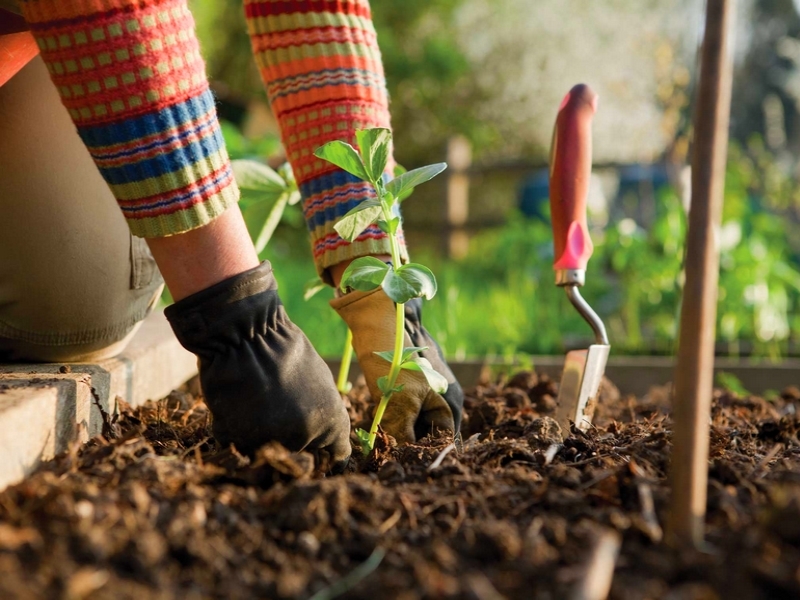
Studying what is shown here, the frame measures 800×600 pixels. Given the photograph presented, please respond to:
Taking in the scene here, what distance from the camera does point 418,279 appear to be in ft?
3.24

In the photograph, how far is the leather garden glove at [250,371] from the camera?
0.95m

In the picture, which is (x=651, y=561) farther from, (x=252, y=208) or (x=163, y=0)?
(x=252, y=208)

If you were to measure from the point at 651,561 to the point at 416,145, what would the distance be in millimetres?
8634

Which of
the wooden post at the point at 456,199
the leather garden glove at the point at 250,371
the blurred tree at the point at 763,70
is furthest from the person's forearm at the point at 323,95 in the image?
the blurred tree at the point at 763,70

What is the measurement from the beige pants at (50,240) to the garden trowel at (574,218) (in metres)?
0.78

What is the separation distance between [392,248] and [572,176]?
378mm

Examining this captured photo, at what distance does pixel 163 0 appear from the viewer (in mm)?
897

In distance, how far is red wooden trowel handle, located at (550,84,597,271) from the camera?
1214 millimetres

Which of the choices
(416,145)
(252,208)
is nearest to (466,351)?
(252,208)

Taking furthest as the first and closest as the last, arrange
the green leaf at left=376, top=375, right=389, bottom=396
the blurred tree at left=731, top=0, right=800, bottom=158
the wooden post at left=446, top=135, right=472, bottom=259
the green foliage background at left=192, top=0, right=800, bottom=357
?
1. the blurred tree at left=731, top=0, right=800, bottom=158
2. the wooden post at left=446, top=135, right=472, bottom=259
3. the green foliage background at left=192, top=0, right=800, bottom=357
4. the green leaf at left=376, top=375, right=389, bottom=396

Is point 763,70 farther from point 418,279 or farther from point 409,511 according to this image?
point 409,511

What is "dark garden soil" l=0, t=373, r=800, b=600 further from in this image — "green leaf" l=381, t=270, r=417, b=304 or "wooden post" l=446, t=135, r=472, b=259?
"wooden post" l=446, t=135, r=472, b=259

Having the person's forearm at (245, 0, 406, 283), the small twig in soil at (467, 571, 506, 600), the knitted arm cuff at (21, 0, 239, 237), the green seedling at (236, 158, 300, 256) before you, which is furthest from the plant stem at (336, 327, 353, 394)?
the small twig in soil at (467, 571, 506, 600)

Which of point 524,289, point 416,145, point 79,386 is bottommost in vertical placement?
point 416,145
